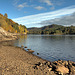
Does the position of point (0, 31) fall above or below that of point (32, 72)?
above

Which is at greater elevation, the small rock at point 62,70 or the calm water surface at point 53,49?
the small rock at point 62,70

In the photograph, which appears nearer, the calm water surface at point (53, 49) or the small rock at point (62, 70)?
the small rock at point (62, 70)

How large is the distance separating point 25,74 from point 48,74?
338 cm

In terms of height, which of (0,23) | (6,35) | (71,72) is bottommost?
(71,72)

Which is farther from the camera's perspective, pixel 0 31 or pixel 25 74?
pixel 0 31

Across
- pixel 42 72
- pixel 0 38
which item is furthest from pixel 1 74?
pixel 0 38

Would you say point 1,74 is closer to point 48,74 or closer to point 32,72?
point 32,72

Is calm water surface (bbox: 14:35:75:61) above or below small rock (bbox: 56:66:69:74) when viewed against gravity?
below

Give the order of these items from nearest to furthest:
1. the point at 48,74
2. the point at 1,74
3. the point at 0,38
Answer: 1. the point at 1,74
2. the point at 48,74
3. the point at 0,38

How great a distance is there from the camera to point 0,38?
66.8 m

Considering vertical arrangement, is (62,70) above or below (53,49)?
above

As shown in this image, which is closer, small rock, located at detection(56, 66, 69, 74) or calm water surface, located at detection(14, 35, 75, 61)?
small rock, located at detection(56, 66, 69, 74)

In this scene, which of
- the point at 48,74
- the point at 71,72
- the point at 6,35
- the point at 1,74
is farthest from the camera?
the point at 6,35

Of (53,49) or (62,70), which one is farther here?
(53,49)
